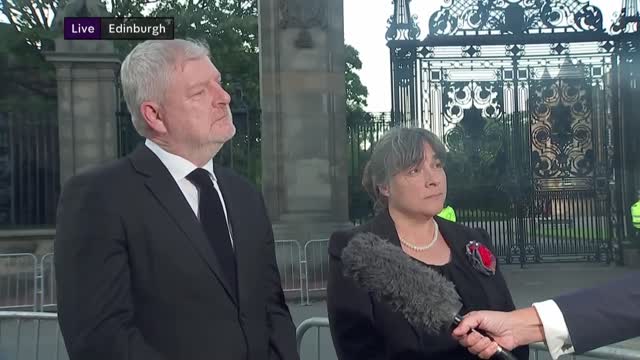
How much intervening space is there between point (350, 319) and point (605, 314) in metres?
1.14

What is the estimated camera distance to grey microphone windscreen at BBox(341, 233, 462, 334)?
5.59ft

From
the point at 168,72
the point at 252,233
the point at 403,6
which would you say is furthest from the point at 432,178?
the point at 403,6

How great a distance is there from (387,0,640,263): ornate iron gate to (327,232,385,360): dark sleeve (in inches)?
344

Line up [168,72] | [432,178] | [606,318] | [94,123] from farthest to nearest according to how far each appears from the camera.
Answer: [94,123]
[432,178]
[168,72]
[606,318]

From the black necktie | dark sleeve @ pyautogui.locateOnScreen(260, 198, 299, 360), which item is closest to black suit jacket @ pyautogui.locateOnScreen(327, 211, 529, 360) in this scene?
dark sleeve @ pyautogui.locateOnScreen(260, 198, 299, 360)

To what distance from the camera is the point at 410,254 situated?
2693mm

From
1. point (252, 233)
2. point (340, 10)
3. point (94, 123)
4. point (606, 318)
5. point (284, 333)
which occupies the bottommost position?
point (284, 333)

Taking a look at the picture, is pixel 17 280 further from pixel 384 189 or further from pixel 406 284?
pixel 406 284

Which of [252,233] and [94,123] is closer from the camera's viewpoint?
[252,233]

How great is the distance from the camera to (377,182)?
2.85 meters

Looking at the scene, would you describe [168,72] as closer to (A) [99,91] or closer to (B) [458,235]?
(B) [458,235]

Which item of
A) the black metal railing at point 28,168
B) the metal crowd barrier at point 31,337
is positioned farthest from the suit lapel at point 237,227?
the black metal railing at point 28,168

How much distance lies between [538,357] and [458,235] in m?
0.74

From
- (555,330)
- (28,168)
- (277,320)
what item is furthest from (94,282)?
(28,168)
